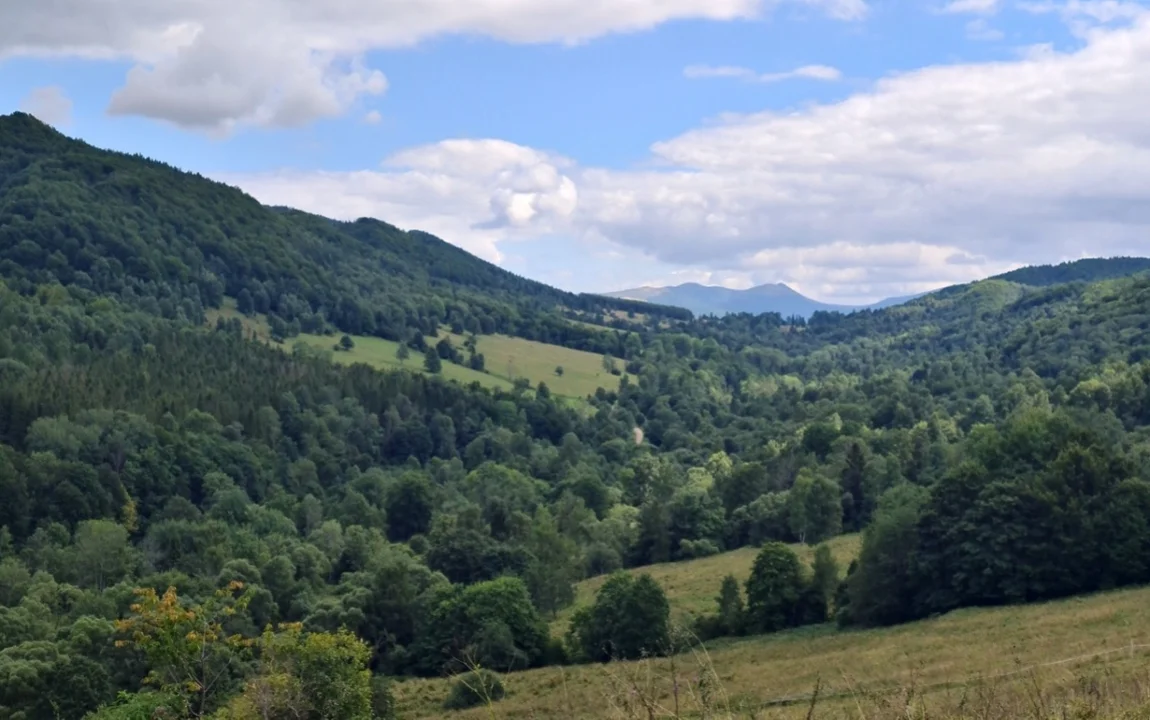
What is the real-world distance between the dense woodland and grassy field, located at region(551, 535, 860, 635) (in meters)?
2.12

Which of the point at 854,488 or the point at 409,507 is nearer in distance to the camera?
the point at 854,488

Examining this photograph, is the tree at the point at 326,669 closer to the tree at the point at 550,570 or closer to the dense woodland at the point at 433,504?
the dense woodland at the point at 433,504

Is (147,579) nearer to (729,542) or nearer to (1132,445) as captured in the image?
(729,542)

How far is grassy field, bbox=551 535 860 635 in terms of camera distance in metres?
69.3

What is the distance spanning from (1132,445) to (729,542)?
105ft

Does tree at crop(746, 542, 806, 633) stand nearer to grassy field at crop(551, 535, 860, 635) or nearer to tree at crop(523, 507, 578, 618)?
grassy field at crop(551, 535, 860, 635)

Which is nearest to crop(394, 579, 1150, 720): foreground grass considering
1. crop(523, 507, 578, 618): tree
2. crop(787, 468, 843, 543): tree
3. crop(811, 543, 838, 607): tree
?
crop(811, 543, 838, 607): tree

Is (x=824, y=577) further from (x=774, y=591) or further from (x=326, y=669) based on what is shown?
(x=326, y=669)

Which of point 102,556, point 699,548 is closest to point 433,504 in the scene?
point 699,548

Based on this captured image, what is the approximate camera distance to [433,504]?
109875 millimetres

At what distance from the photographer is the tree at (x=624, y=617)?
5988 centimetres

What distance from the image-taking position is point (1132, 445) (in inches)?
3162

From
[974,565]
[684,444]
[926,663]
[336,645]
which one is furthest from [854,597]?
[684,444]

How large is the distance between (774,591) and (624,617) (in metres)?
9.19
